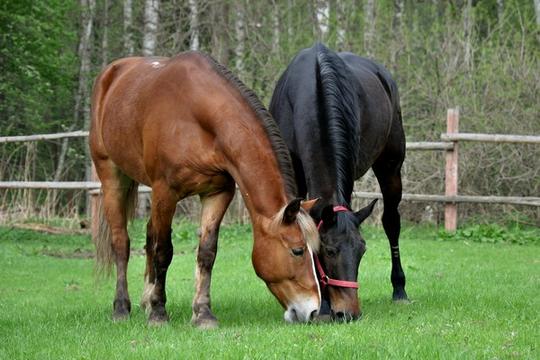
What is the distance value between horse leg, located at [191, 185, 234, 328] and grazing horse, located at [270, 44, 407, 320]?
606 mm

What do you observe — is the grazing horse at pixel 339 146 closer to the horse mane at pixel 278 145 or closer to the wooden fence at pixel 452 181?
the horse mane at pixel 278 145

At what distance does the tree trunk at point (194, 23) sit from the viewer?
64.1ft

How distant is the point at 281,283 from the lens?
5.27 m

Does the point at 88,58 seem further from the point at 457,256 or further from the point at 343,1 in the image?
the point at 457,256

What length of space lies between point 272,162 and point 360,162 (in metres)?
1.34

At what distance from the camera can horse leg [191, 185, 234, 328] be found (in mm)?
5699

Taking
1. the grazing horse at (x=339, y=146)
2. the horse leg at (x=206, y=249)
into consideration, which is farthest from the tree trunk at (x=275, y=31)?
the horse leg at (x=206, y=249)

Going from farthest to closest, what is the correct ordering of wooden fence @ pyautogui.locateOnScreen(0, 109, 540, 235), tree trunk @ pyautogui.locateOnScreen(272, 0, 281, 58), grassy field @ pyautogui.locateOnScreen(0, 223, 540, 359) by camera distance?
tree trunk @ pyautogui.locateOnScreen(272, 0, 281, 58), wooden fence @ pyautogui.locateOnScreen(0, 109, 540, 235), grassy field @ pyautogui.locateOnScreen(0, 223, 540, 359)

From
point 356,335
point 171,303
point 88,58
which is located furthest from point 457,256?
point 88,58

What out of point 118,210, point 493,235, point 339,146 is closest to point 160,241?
point 118,210

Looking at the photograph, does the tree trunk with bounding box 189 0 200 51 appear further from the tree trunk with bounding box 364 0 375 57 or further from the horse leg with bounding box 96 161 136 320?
the horse leg with bounding box 96 161 136 320

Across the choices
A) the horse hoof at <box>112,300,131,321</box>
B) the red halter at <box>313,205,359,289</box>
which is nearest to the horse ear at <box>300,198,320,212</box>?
the red halter at <box>313,205,359,289</box>

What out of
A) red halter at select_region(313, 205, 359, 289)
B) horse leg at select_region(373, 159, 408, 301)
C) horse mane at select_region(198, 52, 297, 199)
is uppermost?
horse mane at select_region(198, 52, 297, 199)

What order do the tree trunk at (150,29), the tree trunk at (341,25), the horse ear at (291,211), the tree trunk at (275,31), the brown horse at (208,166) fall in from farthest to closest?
the tree trunk at (150,29) → the tree trunk at (275,31) → the tree trunk at (341,25) → the brown horse at (208,166) → the horse ear at (291,211)
